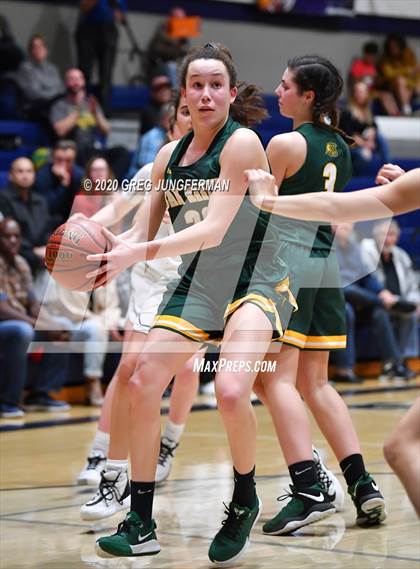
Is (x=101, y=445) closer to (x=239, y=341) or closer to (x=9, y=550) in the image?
A: (x=9, y=550)

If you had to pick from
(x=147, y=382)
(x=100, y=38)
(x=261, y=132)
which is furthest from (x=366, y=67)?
(x=147, y=382)

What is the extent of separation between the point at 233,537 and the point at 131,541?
39cm

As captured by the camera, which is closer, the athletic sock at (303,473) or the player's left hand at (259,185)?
the player's left hand at (259,185)

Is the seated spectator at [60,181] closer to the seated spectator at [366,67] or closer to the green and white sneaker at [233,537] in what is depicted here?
the green and white sneaker at [233,537]

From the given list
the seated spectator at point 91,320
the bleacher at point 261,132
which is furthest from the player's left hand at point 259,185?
the bleacher at point 261,132

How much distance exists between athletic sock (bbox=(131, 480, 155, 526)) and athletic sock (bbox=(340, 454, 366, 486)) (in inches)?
42.9

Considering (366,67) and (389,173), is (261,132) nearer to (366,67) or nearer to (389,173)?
(366,67)

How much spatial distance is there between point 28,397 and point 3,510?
3.93 m

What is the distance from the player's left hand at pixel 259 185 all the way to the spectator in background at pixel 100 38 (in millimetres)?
10169

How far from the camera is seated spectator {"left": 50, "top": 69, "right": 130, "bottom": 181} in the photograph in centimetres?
1181

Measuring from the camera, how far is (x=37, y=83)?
41.0 ft

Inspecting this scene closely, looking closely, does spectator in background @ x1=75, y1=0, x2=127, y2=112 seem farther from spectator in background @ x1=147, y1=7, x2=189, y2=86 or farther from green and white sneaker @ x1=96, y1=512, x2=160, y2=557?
green and white sneaker @ x1=96, y1=512, x2=160, y2=557

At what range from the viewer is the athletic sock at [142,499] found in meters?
4.34

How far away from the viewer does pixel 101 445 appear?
5.90m
